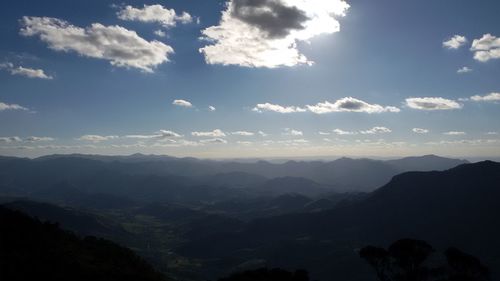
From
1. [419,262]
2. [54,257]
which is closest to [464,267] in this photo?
[419,262]

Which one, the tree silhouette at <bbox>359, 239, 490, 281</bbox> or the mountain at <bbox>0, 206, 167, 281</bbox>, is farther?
the tree silhouette at <bbox>359, 239, 490, 281</bbox>

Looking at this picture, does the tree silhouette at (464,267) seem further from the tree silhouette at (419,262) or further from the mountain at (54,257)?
the mountain at (54,257)

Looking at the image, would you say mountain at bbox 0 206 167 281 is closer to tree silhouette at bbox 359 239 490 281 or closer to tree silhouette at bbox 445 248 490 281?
tree silhouette at bbox 359 239 490 281

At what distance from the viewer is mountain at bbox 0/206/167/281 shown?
8594cm

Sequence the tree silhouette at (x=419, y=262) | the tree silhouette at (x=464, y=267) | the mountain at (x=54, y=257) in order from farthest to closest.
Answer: the tree silhouette at (x=419, y=262) → the tree silhouette at (x=464, y=267) → the mountain at (x=54, y=257)

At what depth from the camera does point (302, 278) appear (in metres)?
87.8

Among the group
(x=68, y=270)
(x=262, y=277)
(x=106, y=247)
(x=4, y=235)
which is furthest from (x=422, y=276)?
(x=4, y=235)

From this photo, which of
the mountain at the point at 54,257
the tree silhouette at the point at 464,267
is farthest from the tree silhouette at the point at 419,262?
the mountain at the point at 54,257

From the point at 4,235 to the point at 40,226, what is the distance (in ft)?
71.2

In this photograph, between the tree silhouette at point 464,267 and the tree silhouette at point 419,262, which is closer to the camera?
the tree silhouette at point 464,267

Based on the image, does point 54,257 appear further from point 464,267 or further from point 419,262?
point 464,267

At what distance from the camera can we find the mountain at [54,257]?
3383 inches

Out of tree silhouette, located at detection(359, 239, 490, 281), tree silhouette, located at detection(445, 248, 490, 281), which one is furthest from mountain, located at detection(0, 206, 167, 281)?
tree silhouette, located at detection(445, 248, 490, 281)

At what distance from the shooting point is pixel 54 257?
98875 millimetres
